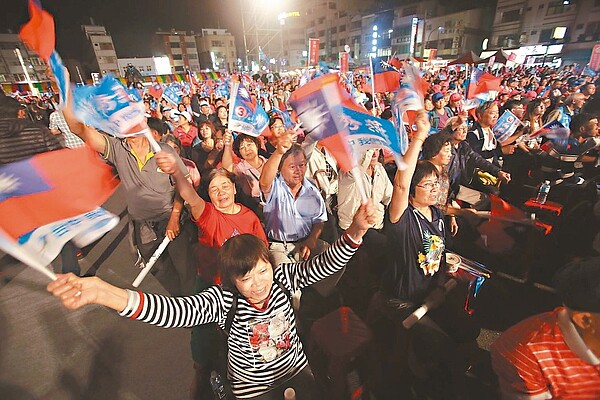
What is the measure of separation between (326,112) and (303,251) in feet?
4.80

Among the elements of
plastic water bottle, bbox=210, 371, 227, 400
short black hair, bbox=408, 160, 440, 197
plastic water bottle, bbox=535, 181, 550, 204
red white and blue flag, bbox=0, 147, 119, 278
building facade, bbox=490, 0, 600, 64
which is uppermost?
building facade, bbox=490, 0, 600, 64

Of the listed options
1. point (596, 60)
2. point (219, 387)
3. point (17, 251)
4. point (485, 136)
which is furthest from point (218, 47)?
point (17, 251)

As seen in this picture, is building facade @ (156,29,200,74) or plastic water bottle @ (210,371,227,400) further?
building facade @ (156,29,200,74)

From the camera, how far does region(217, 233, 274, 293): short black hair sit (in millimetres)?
1822

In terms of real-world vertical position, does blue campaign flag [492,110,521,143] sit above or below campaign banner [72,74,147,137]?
below

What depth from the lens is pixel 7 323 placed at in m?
3.54

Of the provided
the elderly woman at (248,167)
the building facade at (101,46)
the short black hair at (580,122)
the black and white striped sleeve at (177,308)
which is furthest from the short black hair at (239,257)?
the building facade at (101,46)

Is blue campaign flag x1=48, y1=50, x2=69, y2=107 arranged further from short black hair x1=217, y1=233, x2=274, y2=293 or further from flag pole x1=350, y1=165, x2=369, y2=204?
flag pole x1=350, y1=165, x2=369, y2=204

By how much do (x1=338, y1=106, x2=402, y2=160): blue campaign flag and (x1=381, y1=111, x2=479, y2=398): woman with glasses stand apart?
0.38 meters

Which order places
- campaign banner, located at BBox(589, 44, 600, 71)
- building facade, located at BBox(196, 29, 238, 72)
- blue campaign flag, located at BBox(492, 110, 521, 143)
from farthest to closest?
building facade, located at BBox(196, 29, 238, 72) < campaign banner, located at BBox(589, 44, 600, 71) < blue campaign flag, located at BBox(492, 110, 521, 143)

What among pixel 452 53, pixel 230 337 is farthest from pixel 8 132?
pixel 452 53

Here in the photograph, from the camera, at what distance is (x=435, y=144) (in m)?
3.55

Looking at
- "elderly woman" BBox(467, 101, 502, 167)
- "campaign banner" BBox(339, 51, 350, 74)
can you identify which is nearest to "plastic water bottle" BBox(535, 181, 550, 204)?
"elderly woman" BBox(467, 101, 502, 167)

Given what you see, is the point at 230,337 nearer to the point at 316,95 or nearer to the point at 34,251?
the point at 34,251
